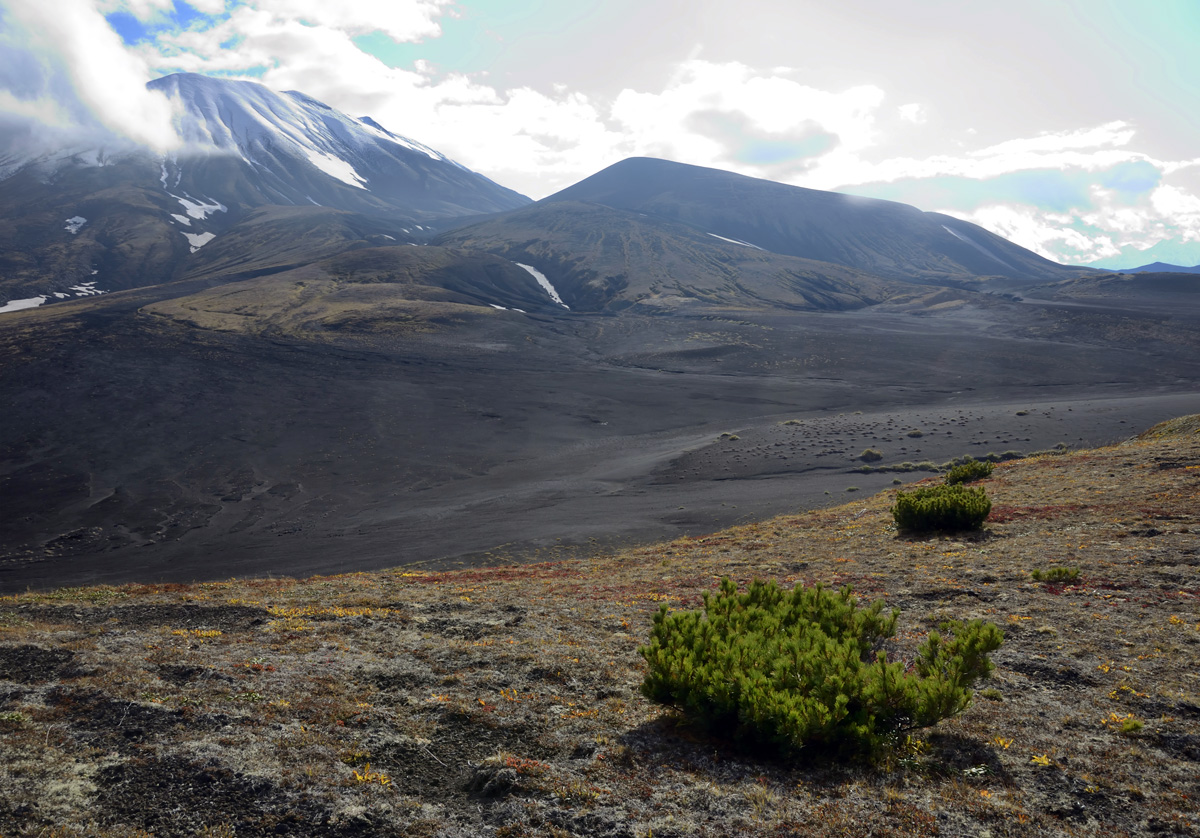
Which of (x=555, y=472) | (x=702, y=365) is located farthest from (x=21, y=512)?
(x=702, y=365)

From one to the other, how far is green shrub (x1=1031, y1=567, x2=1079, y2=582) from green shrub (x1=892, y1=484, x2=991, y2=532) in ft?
13.7

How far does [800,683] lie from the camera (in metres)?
5.20

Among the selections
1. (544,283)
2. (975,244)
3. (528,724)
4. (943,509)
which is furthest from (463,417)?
(975,244)

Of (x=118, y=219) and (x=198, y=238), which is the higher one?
(x=118, y=219)

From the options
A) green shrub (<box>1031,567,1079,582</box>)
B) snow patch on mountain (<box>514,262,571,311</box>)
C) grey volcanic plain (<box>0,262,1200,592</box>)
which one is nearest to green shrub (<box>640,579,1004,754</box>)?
green shrub (<box>1031,567,1079,582</box>)

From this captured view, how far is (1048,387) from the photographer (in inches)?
1996

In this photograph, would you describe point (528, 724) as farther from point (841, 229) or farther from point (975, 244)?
point (975, 244)

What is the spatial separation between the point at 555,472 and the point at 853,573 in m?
22.8

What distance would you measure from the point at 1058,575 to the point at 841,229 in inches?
7499

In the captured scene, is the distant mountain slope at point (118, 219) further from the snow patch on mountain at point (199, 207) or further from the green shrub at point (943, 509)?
the green shrub at point (943, 509)

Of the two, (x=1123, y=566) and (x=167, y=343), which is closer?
(x=1123, y=566)

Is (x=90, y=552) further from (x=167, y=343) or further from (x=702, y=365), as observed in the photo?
(x=702, y=365)

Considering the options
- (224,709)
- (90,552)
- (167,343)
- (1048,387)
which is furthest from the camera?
(167,343)

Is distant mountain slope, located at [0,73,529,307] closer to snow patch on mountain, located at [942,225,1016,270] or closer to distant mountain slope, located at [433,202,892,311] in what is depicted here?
distant mountain slope, located at [433,202,892,311]
